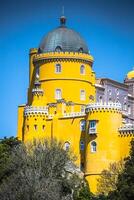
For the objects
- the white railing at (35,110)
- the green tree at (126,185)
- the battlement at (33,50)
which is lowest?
the green tree at (126,185)

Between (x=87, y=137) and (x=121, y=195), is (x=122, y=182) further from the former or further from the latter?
(x=87, y=137)

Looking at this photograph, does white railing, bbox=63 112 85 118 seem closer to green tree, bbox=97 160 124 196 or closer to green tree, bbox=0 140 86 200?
green tree, bbox=0 140 86 200

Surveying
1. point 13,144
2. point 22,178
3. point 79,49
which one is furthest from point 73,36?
point 22,178

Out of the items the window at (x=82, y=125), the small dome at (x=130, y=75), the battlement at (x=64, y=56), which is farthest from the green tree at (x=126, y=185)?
the small dome at (x=130, y=75)

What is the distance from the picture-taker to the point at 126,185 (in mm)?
89562

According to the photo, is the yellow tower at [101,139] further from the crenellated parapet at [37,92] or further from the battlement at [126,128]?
the crenellated parapet at [37,92]

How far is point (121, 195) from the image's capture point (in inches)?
3506

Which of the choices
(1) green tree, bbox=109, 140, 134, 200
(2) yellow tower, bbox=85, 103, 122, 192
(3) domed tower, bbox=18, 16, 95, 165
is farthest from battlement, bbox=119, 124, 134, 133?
(1) green tree, bbox=109, 140, 134, 200

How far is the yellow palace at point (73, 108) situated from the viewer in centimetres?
10581

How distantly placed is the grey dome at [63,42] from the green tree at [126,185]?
2896cm

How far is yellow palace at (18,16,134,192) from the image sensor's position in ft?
347

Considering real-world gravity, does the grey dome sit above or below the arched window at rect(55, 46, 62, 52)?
above

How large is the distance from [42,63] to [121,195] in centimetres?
3397

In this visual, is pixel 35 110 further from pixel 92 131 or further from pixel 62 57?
pixel 62 57
